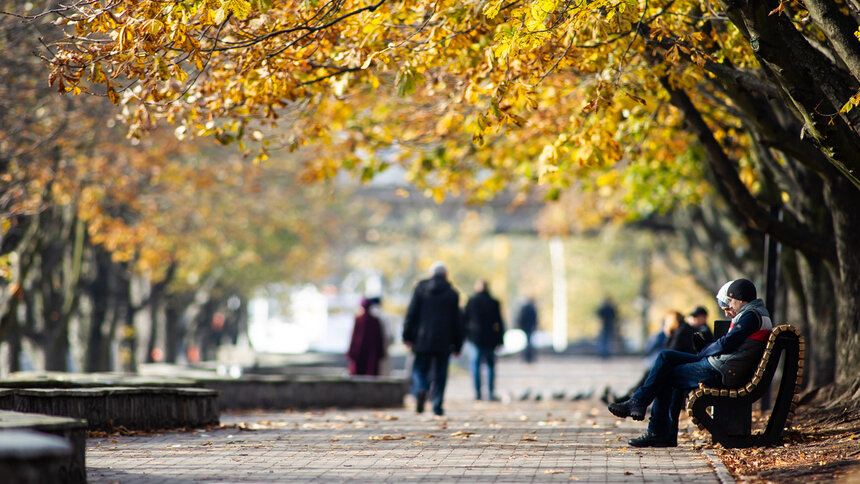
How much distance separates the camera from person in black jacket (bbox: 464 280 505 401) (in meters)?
18.8

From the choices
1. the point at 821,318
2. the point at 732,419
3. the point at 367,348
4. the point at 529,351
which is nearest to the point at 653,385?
the point at 732,419

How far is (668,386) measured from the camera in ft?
32.0

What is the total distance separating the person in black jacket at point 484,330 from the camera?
18812 mm

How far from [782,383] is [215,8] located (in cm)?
568

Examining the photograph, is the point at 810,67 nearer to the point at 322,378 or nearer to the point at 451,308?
the point at 451,308

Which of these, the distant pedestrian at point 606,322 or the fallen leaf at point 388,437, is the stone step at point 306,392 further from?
the distant pedestrian at point 606,322

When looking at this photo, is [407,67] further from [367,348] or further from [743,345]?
[367,348]

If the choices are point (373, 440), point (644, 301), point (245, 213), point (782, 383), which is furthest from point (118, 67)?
point (644, 301)

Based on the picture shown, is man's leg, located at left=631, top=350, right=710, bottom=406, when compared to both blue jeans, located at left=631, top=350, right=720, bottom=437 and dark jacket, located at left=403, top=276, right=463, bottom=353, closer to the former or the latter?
blue jeans, located at left=631, top=350, right=720, bottom=437

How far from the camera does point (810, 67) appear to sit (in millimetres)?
8703

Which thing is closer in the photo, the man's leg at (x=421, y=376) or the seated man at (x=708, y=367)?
the seated man at (x=708, y=367)

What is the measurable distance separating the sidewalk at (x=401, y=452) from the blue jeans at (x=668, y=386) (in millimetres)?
262

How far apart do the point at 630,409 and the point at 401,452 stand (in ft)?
6.47

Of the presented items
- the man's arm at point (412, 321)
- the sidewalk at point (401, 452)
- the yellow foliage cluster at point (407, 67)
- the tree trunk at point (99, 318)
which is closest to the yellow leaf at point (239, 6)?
the yellow foliage cluster at point (407, 67)
